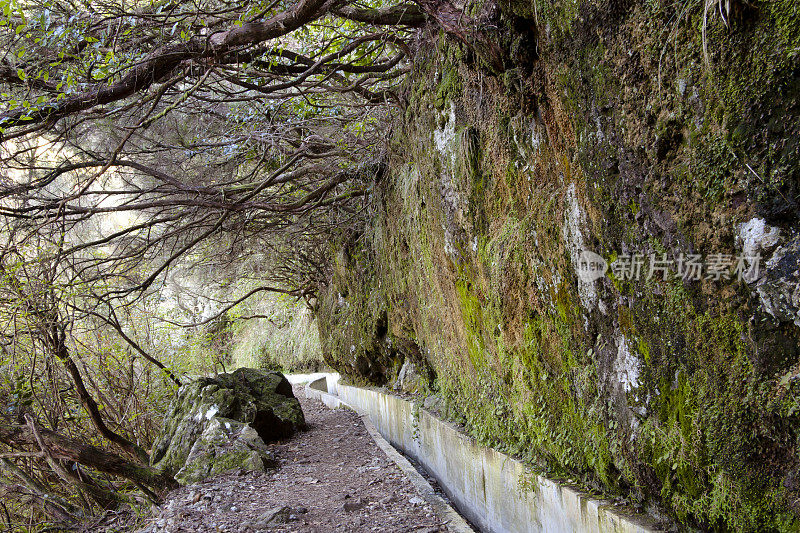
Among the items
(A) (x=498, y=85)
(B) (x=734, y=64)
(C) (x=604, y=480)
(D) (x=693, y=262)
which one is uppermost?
(A) (x=498, y=85)

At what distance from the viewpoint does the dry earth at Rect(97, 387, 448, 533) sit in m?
5.30

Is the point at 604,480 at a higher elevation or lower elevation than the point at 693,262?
lower

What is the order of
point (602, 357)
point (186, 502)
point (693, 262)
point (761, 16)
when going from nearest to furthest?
point (761, 16)
point (693, 262)
point (602, 357)
point (186, 502)

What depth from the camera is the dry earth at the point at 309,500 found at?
5.30 metres

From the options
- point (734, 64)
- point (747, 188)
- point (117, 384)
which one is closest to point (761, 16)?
point (734, 64)

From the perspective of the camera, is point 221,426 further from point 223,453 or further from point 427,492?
point 427,492

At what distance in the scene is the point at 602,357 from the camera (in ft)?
11.9

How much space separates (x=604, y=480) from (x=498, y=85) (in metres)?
3.10

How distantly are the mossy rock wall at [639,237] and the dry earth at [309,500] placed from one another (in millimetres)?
1222

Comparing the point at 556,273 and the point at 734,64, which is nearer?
the point at 734,64

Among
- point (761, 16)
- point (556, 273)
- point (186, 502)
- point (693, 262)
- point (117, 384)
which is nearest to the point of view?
point (761, 16)

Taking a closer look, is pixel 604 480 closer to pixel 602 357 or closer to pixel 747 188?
pixel 602 357

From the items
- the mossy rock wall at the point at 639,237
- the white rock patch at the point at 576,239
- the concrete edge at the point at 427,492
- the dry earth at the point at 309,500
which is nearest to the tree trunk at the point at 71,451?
the dry earth at the point at 309,500

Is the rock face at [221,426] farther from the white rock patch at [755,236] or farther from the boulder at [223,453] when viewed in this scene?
the white rock patch at [755,236]
